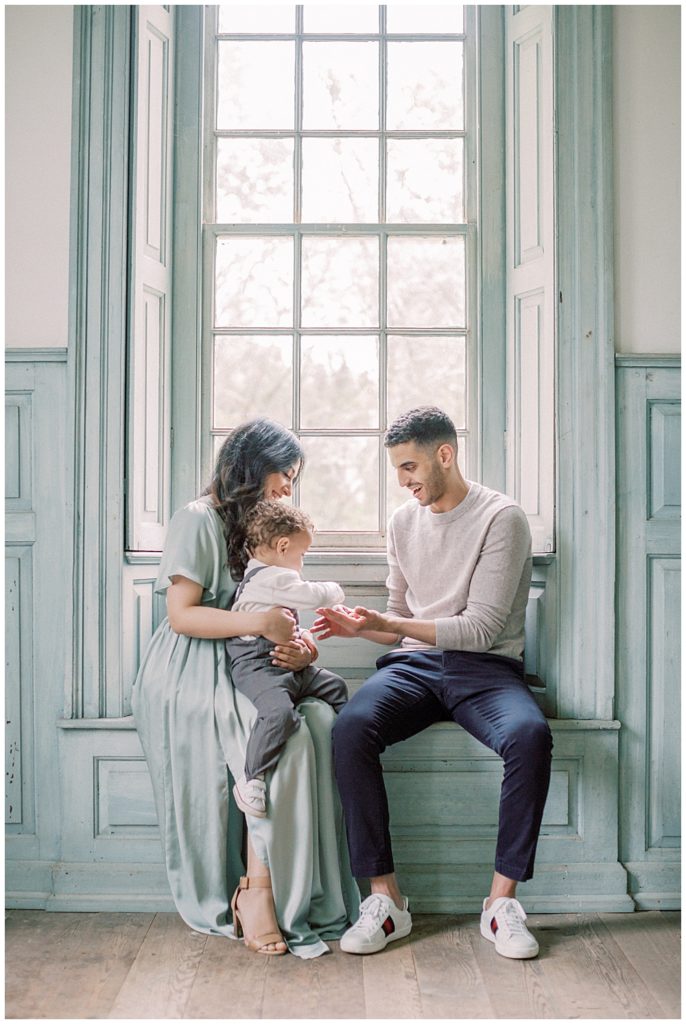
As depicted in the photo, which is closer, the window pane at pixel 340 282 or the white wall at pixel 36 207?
the white wall at pixel 36 207

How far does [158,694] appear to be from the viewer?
251 cm

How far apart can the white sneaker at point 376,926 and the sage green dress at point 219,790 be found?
0.08m

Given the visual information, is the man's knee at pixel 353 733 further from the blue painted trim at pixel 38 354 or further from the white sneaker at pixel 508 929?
the blue painted trim at pixel 38 354

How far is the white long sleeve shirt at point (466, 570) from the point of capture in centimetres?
260

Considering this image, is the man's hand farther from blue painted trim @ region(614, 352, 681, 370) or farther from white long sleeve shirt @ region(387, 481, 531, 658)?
blue painted trim @ region(614, 352, 681, 370)

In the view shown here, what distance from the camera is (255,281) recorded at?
3.18 metres

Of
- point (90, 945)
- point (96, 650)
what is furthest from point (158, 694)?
point (90, 945)

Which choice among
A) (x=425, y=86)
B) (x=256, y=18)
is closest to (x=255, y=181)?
(x=256, y=18)

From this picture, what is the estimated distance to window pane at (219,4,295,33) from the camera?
10.4 feet

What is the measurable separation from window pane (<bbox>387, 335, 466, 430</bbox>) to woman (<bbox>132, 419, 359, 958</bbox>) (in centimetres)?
69

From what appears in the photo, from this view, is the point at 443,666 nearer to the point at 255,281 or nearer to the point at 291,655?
the point at 291,655

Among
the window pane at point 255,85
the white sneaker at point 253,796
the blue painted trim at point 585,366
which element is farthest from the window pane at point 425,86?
the white sneaker at point 253,796

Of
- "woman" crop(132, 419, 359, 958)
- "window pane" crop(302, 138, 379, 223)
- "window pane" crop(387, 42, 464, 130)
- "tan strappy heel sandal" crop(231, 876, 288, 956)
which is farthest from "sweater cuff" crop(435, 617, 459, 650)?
"window pane" crop(387, 42, 464, 130)

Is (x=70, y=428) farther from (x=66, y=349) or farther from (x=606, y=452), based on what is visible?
(x=606, y=452)
